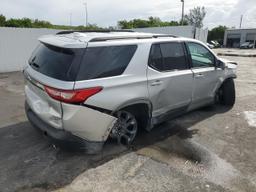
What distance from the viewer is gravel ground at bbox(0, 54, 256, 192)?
9.88 feet

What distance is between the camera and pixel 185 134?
4.47 meters

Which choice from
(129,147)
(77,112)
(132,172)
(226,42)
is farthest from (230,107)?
(226,42)

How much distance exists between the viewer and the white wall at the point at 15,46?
414 inches

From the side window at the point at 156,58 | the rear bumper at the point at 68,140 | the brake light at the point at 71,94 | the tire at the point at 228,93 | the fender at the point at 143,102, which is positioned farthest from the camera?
the tire at the point at 228,93

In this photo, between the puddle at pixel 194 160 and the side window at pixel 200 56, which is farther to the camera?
the side window at pixel 200 56

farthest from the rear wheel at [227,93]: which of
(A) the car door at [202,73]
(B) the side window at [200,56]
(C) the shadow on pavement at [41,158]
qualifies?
(C) the shadow on pavement at [41,158]

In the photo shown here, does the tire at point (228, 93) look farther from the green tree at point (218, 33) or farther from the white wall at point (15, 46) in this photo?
the green tree at point (218, 33)

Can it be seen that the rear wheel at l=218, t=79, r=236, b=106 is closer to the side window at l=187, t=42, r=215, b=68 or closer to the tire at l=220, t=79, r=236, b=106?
the tire at l=220, t=79, r=236, b=106

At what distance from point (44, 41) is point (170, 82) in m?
2.06

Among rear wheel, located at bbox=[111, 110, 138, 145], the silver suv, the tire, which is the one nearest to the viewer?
the silver suv

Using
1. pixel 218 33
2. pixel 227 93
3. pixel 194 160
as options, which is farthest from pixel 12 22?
pixel 218 33

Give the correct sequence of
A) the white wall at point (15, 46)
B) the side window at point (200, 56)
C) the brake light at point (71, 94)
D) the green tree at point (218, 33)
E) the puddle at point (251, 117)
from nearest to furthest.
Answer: the brake light at point (71, 94), the side window at point (200, 56), the puddle at point (251, 117), the white wall at point (15, 46), the green tree at point (218, 33)

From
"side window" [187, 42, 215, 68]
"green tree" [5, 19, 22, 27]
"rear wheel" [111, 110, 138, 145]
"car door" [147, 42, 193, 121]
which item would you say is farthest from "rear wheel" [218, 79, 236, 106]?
"green tree" [5, 19, 22, 27]

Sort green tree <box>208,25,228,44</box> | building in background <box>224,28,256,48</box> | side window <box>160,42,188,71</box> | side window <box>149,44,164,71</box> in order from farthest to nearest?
green tree <box>208,25,228,44</box> < building in background <box>224,28,256,48</box> < side window <box>160,42,188,71</box> < side window <box>149,44,164,71</box>
